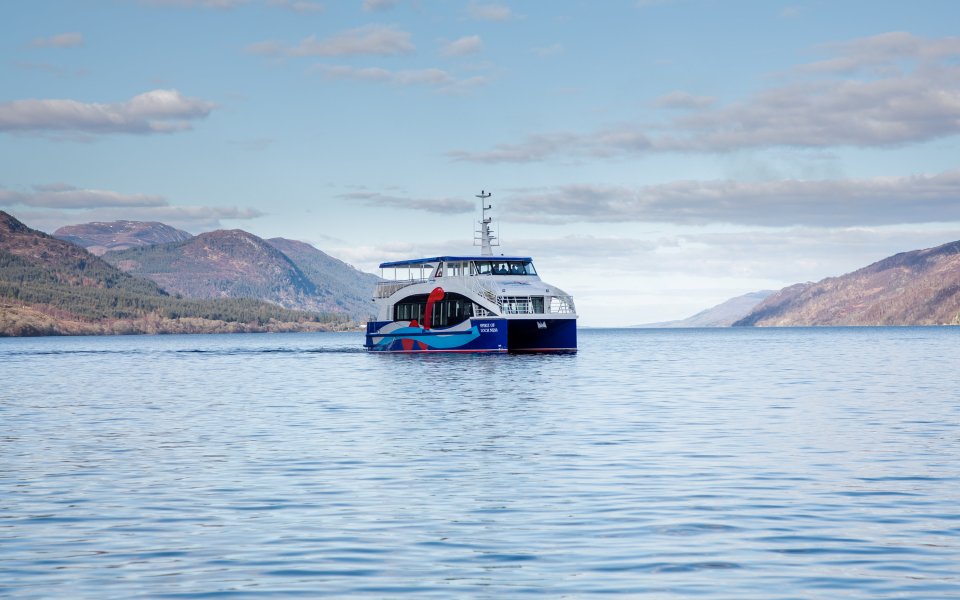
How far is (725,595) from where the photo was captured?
40.5 ft

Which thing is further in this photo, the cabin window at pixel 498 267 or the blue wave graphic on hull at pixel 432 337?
the cabin window at pixel 498 267

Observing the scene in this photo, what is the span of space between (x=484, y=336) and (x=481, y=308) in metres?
2.26

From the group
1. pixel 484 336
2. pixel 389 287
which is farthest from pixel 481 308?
pixel 389 287

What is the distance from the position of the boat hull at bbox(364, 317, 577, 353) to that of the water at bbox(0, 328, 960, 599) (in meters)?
41.1

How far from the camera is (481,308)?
84.7 meters

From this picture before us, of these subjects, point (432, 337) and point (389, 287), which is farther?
point (389, 287)

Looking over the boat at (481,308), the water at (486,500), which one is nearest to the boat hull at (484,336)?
the boat at (481,308)

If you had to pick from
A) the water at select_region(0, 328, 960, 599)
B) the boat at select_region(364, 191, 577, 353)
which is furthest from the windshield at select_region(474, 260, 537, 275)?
the water at select_region(0, 328, 960, 599)

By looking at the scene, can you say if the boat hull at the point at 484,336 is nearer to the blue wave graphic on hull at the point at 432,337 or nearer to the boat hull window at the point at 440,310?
the blue wave graphic on hull at the point at 432,337

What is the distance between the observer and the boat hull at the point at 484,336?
275 feet

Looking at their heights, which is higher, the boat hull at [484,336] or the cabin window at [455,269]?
the cabin window at [455,269]

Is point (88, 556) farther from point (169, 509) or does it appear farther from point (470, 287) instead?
point (470, 287)

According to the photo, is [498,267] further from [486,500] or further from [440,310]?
[486,500]

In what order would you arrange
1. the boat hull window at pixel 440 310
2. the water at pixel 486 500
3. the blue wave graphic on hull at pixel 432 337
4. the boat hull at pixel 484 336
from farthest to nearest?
the boat hull window at pixel 440 310
the blue wave graphic on hull at pixel 432 337
the boat hull at pixel 484 336
the water at pixel 486 500
